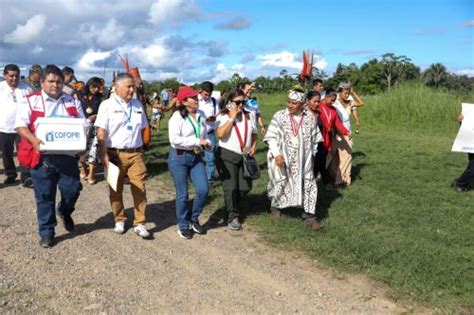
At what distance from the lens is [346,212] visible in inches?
283

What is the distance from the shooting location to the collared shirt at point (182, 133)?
579 centimetres

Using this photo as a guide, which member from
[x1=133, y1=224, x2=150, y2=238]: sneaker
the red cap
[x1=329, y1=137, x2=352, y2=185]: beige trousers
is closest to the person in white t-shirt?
[x1=133, y1=224, x2=150, y2=238]: sneaker

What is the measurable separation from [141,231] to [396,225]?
3370 millimetres

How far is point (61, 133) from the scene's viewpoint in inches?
207

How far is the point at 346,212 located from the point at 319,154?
1.82m

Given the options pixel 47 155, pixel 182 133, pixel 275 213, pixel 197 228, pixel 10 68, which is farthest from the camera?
pixel 10 68

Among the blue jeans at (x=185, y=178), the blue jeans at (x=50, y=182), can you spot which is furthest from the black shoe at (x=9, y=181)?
the blue jeans at (x=185, y=178)

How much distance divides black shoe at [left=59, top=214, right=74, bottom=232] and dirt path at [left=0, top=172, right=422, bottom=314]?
80mm

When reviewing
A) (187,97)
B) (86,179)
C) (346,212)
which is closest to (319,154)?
(346,212)

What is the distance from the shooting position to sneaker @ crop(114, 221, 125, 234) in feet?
19.9

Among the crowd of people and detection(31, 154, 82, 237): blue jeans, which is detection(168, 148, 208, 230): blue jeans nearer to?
the crowd of people

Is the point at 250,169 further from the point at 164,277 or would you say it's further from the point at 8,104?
the point at 8,104

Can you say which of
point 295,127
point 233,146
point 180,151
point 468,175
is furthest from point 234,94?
point 468,175

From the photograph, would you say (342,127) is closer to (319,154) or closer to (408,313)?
(319,154)
